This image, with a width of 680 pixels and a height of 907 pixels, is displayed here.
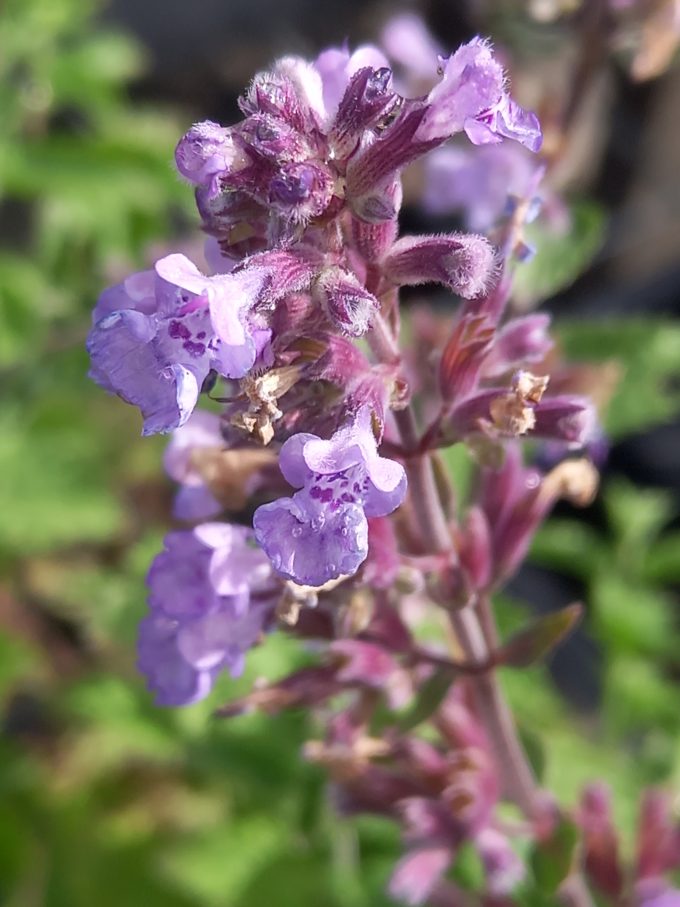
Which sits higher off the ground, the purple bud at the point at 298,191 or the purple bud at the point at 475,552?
the purple bud at the point at 298,191

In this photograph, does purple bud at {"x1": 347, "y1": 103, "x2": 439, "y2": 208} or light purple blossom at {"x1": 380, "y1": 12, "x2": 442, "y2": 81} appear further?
light purple blossom at {"x1": 380, "y1": 12, "x2": 442, "y2": 81}

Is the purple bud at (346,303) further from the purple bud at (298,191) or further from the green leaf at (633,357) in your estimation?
the green leaf at (633,357)

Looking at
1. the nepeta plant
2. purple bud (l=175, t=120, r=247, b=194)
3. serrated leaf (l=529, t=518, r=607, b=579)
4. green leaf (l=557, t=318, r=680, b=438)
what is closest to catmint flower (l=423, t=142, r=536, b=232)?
green leaf (l=557, t=318, r=680, b=438)

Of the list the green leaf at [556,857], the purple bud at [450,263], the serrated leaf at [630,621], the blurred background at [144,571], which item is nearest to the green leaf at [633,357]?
the blurred background at [144,571]

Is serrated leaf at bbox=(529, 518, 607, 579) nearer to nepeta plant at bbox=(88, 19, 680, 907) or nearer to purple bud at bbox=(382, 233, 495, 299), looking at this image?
nepeta plant at bbox=(88, 19, 680, 907)

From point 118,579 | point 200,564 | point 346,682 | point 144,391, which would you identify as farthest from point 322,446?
point 118,579

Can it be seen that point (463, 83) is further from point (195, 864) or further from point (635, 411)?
point (195, 864)
